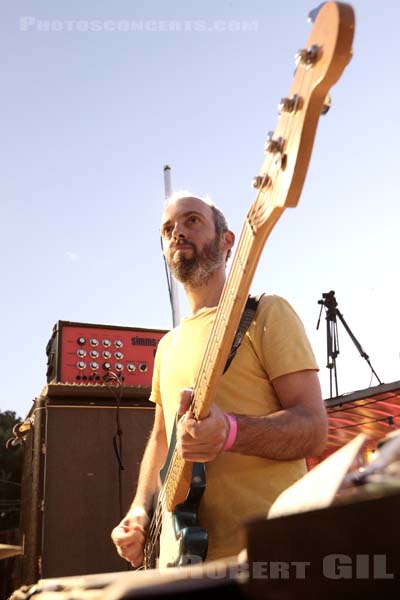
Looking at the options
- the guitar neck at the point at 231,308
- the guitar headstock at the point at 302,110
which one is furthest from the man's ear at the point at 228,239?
the guitar headstock at the point at 302,110

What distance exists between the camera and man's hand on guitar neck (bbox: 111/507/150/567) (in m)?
2.41

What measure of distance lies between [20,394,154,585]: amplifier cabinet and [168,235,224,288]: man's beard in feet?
4.86

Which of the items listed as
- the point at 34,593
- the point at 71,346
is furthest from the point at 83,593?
the point at 71,346

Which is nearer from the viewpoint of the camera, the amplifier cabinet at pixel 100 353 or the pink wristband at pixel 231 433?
the pink wristband at pixel 231 433

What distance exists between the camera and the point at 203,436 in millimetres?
1805

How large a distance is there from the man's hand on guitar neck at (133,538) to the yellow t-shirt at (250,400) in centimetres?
45

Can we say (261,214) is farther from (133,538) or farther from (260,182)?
(133,538)

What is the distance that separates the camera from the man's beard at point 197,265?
8.56 feet

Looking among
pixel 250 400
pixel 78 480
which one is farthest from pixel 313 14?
pixel 78 480

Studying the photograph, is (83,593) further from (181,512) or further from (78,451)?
(78,451)

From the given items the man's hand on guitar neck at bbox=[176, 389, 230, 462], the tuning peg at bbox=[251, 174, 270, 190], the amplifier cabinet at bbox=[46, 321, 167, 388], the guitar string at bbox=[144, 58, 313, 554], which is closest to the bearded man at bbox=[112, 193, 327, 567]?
the man's hand on guitar neck at bbox=[176, 389, 230, 462]

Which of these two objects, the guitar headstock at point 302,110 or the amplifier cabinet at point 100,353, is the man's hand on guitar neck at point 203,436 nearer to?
the guitar headstock at point 302,110

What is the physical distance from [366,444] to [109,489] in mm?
3196

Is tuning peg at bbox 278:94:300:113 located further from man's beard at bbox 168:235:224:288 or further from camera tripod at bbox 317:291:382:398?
camera tripod at bbox 317:291:382:398
